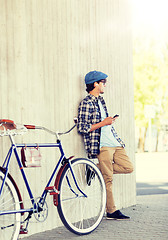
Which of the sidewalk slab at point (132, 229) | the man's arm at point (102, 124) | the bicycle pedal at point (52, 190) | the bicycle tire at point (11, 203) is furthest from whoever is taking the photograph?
the man's arm at point (102, 124)

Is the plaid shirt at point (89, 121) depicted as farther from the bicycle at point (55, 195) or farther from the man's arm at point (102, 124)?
the bicycle at point (55, 195)

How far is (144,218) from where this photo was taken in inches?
293

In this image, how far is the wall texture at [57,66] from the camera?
19.9 ft

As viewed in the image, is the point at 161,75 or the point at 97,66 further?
the point at 161,75

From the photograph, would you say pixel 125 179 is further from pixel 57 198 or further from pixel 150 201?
pixel 57 198

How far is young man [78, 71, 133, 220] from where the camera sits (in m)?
7.07

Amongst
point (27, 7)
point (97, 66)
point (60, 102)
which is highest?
point (27, 7)

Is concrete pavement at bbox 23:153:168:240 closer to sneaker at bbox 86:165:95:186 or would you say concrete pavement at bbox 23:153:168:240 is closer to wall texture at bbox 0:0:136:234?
wall texture at bbox 0:0:136:234

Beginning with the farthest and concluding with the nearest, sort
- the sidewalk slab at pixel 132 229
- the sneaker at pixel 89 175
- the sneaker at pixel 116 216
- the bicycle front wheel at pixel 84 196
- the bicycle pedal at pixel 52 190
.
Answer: the sneaker at pixel 116 216
the sneaker at pixel 89 175
the bicycle front wheel at pixel 84 196
the sidewalk slab at pixel 132 229
the bicycle pedal at pixel 52 190

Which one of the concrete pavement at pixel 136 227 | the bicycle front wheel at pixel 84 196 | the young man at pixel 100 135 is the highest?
the young man at pixel 100 135

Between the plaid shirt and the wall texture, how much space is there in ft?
0.41

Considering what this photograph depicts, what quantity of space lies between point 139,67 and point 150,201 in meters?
27.0

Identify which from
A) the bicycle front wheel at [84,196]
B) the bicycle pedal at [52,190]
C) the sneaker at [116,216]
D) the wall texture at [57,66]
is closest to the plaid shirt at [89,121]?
the wall texture at [57,66]

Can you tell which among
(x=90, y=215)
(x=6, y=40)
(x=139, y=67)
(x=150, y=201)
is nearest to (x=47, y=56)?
(x=6, y=40)
